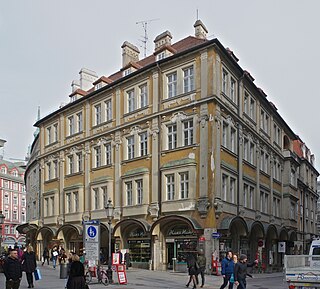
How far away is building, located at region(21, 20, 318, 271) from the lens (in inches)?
1284

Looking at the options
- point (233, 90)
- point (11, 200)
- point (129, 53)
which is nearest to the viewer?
point (233, 90)

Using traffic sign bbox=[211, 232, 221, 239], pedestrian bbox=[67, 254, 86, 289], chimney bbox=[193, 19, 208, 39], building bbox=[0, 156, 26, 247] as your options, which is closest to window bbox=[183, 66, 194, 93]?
chimney bbox=[193, 19, 208, 39]

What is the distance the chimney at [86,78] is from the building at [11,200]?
54528 millimetres

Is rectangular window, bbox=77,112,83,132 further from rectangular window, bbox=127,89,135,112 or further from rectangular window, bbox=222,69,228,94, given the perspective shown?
rectangular window, bbox=222,69,228,94

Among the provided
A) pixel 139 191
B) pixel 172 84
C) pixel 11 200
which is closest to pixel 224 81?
pixel 172 84

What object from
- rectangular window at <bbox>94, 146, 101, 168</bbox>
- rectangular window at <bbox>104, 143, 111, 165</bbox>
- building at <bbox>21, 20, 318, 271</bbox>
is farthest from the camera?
rectangular window at <bbox>94, 146, 101, 168</bbox>

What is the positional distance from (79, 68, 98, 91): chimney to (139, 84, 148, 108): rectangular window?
53.5ft

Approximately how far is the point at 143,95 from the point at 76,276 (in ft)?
83.3

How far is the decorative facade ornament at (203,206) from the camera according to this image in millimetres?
31250

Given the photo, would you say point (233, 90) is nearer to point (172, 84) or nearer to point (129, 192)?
point (172, 84)

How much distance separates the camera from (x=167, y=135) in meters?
35.2

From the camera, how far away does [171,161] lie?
34.2 m

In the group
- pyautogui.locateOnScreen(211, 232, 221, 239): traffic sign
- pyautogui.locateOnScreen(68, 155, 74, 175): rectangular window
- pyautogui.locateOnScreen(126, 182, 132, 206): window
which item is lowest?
pyautogui.locateOnScreen(211, 232, 221, 239): traffic sign

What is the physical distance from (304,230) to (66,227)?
32.4 meters
